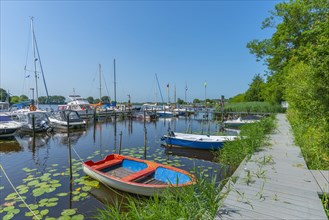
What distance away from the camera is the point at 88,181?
850 cm

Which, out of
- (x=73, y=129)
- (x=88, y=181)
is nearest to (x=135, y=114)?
(x=73, y=129)

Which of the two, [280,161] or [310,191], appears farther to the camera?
[280,161]

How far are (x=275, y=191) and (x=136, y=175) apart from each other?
14.3ft

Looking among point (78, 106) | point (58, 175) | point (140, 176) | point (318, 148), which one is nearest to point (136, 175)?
point (140, 176)

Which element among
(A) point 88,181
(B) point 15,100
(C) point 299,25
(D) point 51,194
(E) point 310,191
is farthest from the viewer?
(B) point 15,100

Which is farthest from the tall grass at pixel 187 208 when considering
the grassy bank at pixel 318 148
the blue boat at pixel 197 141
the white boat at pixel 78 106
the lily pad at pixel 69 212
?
the white boat at pixel 78 106

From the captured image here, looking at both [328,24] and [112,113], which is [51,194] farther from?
[112,113]

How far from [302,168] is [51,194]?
7859 millimetres

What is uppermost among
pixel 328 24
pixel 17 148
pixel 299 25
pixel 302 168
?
pixel 299 25

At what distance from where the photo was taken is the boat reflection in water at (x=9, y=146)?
14.8 meters

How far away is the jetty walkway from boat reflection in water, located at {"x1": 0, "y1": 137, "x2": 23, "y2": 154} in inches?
599

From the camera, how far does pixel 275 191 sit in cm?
436

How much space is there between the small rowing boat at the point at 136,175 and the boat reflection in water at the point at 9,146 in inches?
376

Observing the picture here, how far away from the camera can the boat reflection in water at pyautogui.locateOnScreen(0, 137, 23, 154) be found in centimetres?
1475
